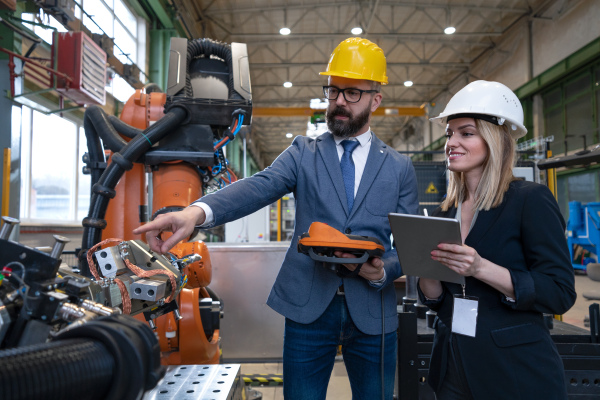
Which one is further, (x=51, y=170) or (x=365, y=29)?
(x=365, y=29)

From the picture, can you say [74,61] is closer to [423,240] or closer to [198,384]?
[198,384]

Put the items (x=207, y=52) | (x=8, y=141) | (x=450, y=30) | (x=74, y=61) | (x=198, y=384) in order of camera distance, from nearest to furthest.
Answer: (x=198, y=384), (x=207, y=52), (x=8, y=141), (x=74, y=61), (x=450, y=30)

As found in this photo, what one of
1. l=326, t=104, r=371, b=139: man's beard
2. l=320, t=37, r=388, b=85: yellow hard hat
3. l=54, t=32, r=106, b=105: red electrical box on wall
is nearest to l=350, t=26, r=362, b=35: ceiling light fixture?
l=54, t=32, r=106, b=105: red electrical box on wall

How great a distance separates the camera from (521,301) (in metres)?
1.21

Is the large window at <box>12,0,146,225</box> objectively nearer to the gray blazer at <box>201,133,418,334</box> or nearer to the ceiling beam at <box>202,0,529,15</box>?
the ceiling beam at <box>202,0,529,15</box>

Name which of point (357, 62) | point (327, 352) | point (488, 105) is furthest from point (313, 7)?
point (327, 352)

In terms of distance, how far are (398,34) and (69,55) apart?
813 centimetres

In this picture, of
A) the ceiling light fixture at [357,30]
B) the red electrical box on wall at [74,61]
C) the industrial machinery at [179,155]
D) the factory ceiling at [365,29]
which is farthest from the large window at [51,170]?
the ceiling light fixture at [357,30]

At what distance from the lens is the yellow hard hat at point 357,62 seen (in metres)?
1.63

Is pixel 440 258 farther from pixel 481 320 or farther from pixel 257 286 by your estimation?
pixel 257 286

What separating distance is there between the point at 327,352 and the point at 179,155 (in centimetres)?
114

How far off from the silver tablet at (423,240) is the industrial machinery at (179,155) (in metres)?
0.99

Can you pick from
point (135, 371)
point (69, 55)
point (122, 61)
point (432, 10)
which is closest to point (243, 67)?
point (135, 371)

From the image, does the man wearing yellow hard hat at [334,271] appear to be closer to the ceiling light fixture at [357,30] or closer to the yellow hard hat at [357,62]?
the yellow hard hat at [357,62]
